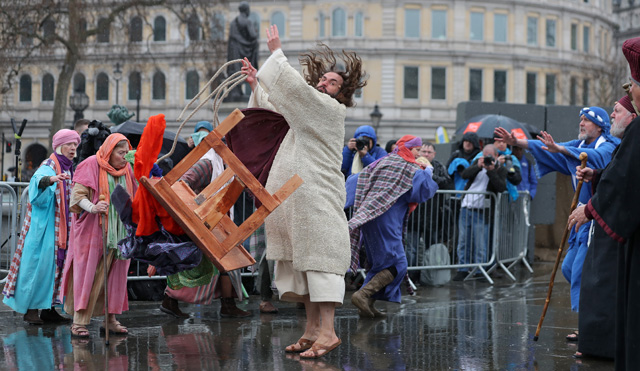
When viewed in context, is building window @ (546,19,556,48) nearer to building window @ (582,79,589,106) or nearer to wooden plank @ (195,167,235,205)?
building window @ (582,79,589,106)

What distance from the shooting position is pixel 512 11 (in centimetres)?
6300

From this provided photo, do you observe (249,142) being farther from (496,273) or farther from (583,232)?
(496,273)

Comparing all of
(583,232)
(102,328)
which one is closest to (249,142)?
(102,328)

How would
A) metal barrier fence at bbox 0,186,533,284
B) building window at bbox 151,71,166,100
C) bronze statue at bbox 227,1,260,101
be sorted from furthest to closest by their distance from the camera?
building window at bbox 151,71,166,100
bronze statue at bbox 227,1,260,101
metal barrier fence at bbox 0,186,533,284

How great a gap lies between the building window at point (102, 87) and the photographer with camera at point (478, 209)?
5111 centimetres

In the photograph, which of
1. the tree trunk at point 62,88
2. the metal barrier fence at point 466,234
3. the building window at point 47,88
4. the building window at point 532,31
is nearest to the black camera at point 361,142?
the metal barrier fence at point 466,234

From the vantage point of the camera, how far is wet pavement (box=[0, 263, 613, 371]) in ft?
20.7

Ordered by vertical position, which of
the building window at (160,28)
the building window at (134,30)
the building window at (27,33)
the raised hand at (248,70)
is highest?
the building window at (160,28)

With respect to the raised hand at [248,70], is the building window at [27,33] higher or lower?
higher

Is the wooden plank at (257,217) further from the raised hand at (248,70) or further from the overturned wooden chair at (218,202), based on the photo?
the raised hand at (248,70)

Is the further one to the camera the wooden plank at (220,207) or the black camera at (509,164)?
the black camera at (509,164)

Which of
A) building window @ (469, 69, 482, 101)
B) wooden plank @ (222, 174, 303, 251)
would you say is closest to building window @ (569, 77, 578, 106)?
building window @ (469, 69, 482, 101)

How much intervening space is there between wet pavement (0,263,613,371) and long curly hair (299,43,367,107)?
6.18 ft

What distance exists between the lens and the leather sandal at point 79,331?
7246mm
